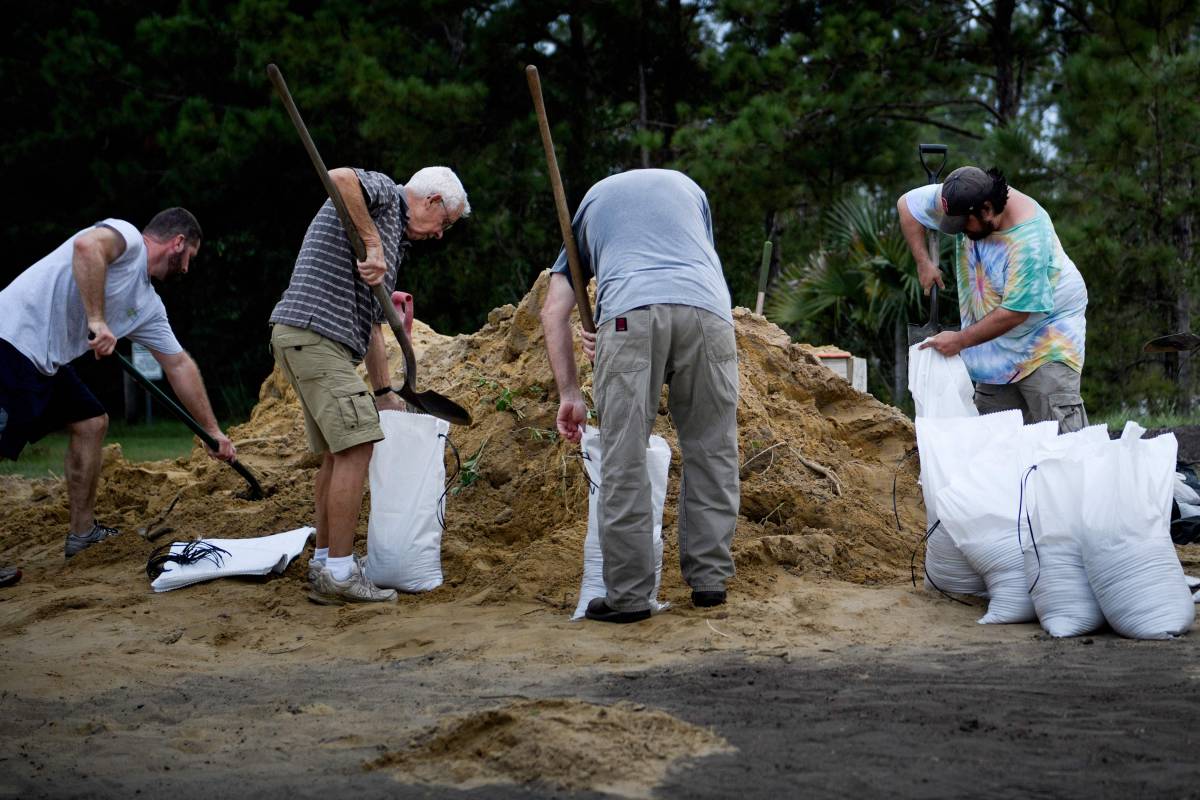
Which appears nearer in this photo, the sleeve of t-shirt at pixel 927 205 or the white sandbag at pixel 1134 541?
the white sandbag at pixel 1134 541

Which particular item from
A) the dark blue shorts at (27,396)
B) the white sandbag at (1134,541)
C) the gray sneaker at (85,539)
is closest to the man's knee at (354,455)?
the dark blue shorts at (27,396)

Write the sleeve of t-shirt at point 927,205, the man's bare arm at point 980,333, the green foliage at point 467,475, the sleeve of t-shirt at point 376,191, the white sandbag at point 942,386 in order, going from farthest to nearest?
the green foliage at point 467,475 < the sleeve of t-shirt at point 927,205 < the white sandbag at point 942,386 < the sleeve of t-shirt at point 376,191 < the man's bare arm at point 980,333

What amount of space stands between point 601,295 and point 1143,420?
7141 mm

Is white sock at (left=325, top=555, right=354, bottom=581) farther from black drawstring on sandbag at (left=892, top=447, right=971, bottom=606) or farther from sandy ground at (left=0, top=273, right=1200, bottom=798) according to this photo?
black drawstring on sandbag at (left=892, top=447, right=971, bottom=606)

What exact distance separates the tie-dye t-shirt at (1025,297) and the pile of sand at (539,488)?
0.97 metres

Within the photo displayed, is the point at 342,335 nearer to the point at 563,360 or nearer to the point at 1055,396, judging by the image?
the point at 563,360

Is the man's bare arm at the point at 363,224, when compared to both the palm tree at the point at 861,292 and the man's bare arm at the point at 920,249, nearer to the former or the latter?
the man's bare arm at the point at 920,249

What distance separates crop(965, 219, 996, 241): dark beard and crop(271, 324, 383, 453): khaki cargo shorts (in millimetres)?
2365

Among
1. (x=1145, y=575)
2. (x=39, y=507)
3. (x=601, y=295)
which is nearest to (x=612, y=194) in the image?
(x=601, y=295)

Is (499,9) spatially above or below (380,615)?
above

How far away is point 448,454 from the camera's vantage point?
245 inches

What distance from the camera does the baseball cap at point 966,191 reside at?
4.71 metres

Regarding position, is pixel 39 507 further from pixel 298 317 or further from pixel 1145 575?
pixel 1145 575

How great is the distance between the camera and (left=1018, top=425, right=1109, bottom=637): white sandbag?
408 centimetres
